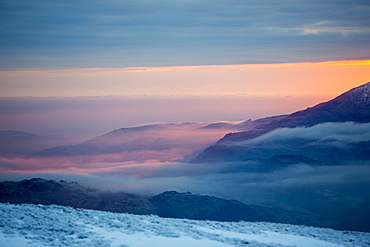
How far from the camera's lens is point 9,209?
1155 inches

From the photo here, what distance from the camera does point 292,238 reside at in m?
30.0

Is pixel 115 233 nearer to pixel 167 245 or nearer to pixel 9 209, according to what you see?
pixel 167 245

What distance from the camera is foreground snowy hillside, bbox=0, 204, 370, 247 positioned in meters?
24.3

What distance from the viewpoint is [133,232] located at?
88.7 ft

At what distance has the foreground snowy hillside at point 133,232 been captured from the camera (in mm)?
24266

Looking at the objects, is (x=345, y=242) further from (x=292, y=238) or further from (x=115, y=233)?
(x=115, y=233)

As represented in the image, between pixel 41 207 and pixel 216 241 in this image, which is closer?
pixel 216 241

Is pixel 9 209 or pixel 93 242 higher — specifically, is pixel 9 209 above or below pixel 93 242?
above

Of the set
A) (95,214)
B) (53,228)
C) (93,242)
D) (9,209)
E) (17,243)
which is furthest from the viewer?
(95,214)

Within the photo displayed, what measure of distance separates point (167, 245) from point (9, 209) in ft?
40.4

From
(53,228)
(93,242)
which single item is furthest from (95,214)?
(93,242)

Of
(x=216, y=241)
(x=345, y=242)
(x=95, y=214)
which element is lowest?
(x=345, y=242)

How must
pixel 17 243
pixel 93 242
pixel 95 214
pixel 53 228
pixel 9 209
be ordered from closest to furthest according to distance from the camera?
1. pixel 17 243
2. pixel 93 242
3. pixel 53 228
4. pixel 9 209
5. pixel 95 214

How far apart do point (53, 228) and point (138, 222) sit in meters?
6.53
